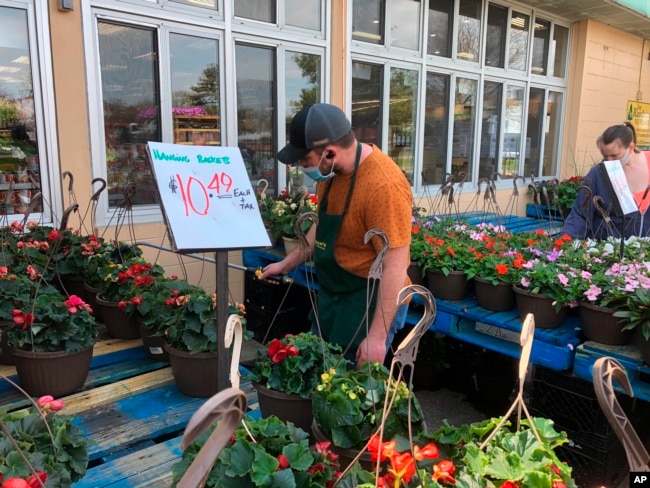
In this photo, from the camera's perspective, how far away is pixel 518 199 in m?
7.88

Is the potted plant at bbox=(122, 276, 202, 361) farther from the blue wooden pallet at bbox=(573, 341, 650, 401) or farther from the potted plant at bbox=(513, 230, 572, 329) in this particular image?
the blue wooden pallet at bbox=(573, 341, 650, 401)

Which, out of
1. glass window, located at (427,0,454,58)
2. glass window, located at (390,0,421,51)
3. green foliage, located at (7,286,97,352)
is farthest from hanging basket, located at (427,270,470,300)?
glass window, located at (427,0,454,58)

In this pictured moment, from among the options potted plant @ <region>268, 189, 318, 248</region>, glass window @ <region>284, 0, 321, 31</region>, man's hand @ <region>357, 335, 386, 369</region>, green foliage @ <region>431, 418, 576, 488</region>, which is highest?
glass window @ <region>284, 0, 321, 31</region>

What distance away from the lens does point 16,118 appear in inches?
143

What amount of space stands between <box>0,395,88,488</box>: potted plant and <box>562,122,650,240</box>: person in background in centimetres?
334

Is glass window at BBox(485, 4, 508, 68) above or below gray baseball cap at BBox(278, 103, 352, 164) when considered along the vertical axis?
above

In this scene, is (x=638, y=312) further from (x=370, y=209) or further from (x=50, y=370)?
(x=50, y=370)

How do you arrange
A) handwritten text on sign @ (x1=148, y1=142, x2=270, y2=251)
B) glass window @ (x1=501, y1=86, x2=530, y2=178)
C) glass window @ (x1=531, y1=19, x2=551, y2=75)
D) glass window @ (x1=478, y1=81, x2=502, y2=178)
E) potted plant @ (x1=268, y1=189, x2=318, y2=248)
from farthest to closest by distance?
glass window @ (x1=531, y1=19, x2=551, y2=75) → glass window @ (x1=501, y1=86, x2=530, y2=178) → glass window @ (x1=478, y1=81, x2=502, y2=178) → potted plant @ (x1=268, y1=189, x2=318, y2=248) → handwritten text on sign @ (x1=148, y1=142, x2=270, y2=251)

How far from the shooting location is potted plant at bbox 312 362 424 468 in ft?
4.71

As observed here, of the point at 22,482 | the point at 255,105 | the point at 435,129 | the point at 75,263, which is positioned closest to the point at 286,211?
the point at 255,105

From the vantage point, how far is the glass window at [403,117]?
607 cm

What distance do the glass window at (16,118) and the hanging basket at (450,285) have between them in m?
2.68

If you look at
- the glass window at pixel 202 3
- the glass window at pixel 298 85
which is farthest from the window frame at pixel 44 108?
the glass window at pixel 298 85

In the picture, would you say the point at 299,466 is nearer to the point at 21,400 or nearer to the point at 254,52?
the point at 21,400
